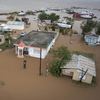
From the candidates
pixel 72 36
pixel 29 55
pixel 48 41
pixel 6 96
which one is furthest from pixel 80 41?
pixel 6 96

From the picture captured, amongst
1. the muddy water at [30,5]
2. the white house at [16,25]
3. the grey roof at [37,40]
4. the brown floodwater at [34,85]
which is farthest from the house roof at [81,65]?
the muddy water at [30,5]

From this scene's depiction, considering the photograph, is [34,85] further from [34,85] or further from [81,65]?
[81,65]

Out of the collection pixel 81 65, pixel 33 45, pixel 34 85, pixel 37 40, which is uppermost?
pixel 37 40

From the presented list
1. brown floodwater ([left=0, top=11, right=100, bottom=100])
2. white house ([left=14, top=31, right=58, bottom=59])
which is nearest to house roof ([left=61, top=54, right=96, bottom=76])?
brown floodwater ([left=0, top=11, right=100, bottom=100])

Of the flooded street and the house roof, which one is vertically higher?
the house roof

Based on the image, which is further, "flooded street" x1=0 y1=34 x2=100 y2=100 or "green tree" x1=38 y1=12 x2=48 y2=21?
"green tree" x1=38 y1=12 x2=48 y2=21

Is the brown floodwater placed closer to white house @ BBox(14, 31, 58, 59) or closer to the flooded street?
the flooded street

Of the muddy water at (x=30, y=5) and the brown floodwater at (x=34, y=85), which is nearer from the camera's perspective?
the brown floodwater at (x=34, y=85)

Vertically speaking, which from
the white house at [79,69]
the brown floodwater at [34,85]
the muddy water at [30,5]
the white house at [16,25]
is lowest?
the brown floodwater at [34,85]

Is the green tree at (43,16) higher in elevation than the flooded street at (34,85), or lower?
higher

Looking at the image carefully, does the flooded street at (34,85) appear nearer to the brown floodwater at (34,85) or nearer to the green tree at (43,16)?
the brown floodwater at (34,85)

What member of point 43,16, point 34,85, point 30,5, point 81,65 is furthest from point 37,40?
point 30,5

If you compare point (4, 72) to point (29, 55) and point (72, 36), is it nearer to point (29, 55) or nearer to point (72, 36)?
point (29, 55)

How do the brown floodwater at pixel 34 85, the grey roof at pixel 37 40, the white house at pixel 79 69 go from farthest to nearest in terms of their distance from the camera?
the grey roof at pixel 37 40
the white house at pixel 79 69
the brown floodwater at pixel 34 85
